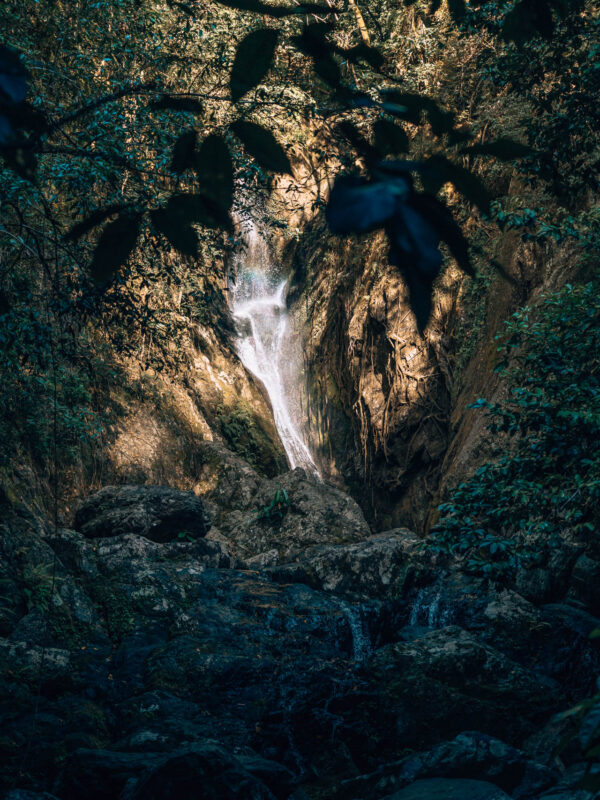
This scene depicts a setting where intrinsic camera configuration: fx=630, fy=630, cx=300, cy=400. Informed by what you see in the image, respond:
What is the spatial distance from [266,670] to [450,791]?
9.33ft

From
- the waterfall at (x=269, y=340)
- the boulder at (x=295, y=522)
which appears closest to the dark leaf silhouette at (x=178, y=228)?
the boulder at (x=295, y=522)

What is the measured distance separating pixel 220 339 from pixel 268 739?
11.4 meters

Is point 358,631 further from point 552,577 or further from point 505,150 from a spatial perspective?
point 505,150

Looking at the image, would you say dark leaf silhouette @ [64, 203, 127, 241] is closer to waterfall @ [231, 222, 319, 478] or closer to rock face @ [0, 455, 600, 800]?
rock face @ [0, 455, 600, 800]

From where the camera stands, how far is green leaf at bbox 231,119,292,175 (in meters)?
0.86

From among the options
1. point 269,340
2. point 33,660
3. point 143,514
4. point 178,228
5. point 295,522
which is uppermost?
point 269,340

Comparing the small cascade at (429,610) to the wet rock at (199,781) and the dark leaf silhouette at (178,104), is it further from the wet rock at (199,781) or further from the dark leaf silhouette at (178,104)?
the dark leaf silhouette at (178,104)

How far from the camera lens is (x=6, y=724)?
4461mm

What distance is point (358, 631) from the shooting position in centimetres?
778

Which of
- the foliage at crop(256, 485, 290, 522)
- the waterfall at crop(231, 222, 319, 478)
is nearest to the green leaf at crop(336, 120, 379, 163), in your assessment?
the foliage at crop(256, 485, 290, 522)

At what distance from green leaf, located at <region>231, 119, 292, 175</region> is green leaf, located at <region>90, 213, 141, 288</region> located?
0.67ft

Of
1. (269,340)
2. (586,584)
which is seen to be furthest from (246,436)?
(586,584)

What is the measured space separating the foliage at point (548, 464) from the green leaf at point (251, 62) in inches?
144

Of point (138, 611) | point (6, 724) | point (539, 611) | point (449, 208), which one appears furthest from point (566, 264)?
point (449, 208)
